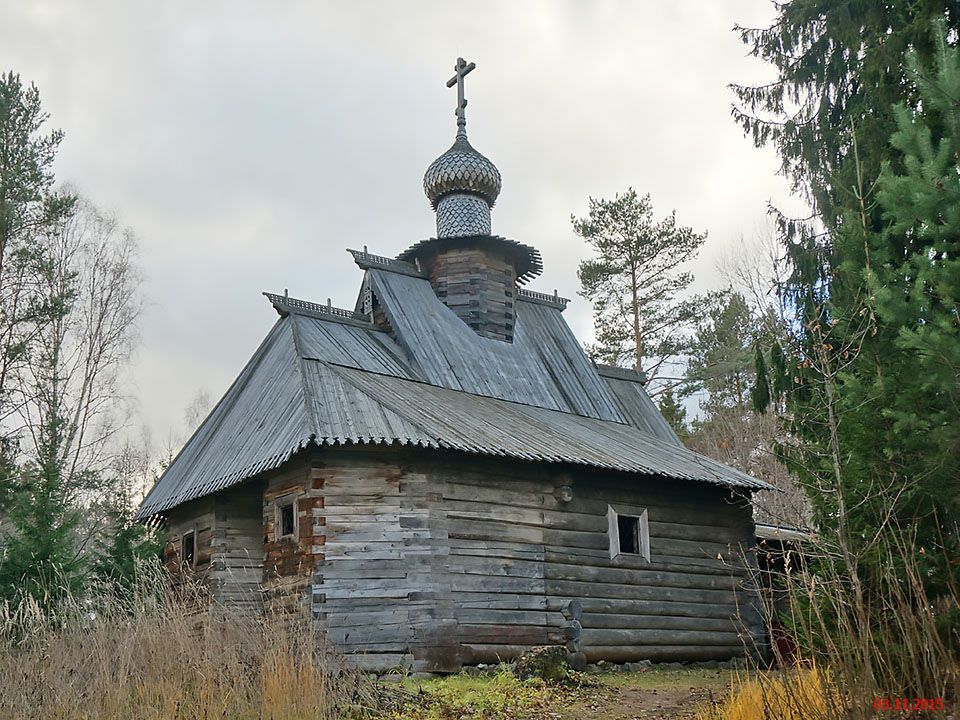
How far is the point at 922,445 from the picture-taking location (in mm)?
7266

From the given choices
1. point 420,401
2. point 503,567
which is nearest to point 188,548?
point 420,401

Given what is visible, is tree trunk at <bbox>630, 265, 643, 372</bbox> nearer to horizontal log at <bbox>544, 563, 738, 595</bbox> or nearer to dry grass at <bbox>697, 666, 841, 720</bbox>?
horizontal log at <bbox>544, 563, 738, 595</bbox>

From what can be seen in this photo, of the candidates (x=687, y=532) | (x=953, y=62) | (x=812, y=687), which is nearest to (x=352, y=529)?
(x=687, y=532)

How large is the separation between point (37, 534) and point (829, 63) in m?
12.8

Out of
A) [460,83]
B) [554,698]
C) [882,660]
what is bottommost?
[554,698]

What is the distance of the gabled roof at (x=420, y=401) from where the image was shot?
539 inches

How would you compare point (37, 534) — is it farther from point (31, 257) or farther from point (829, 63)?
point (829, 63)

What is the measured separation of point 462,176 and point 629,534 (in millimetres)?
8372

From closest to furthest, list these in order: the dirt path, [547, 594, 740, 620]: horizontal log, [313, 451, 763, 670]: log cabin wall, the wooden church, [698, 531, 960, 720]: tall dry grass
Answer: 1. [698, 531, 960, 720]: tall dry grass
2. the dirt path
3. [313, 451, 763, 670]: log cabin wall
4. the wooden church
5. [547, 594, 740, 620]: horizontal log

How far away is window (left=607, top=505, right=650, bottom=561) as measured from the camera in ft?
51.6

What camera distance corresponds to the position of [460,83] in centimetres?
2206

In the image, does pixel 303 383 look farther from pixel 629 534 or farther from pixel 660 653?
pixel 660 653

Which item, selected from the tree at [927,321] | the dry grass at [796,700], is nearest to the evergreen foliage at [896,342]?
the tree at [927,321]
